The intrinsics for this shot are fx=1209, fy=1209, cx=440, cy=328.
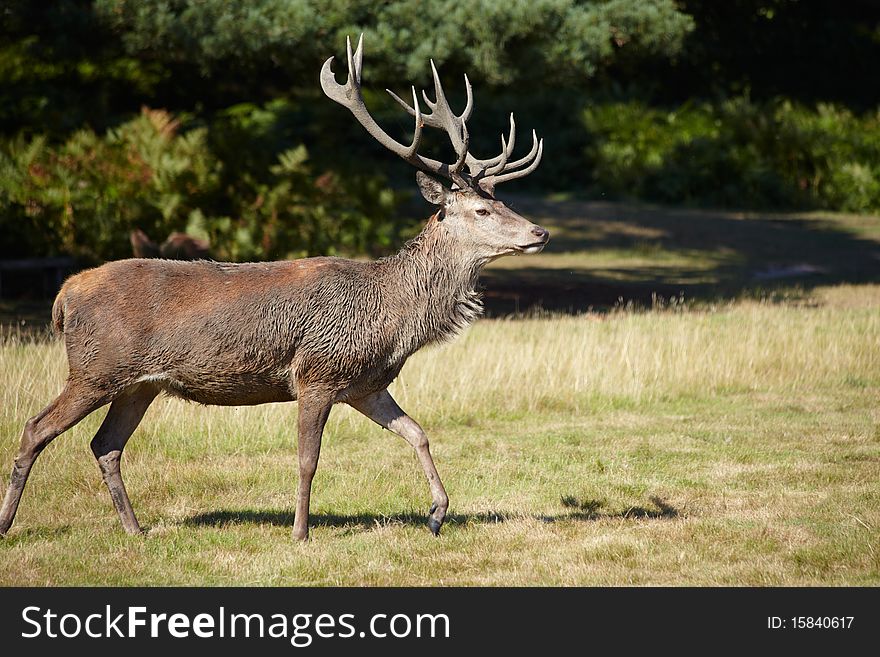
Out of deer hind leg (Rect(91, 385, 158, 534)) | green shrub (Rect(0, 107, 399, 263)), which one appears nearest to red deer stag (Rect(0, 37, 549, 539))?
deer hind leg (Rect(91, 385, 158, 534))

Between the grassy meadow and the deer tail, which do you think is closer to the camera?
the grassy meadow

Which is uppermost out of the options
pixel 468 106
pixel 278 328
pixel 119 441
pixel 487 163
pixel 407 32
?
pixel 407 32

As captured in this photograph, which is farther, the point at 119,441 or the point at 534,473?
the point at 534,473

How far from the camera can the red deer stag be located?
7.42 metres

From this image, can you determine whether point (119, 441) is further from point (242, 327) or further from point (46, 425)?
point (242, 327)

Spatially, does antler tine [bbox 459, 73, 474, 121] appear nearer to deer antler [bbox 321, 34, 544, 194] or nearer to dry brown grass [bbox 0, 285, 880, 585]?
deer antler [bbox 321, 34, 544, 194]

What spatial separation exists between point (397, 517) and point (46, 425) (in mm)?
2405

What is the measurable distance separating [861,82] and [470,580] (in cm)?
3298

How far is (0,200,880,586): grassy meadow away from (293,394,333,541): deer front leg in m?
0.19

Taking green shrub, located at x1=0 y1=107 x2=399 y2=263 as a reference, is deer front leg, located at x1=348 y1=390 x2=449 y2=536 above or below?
below

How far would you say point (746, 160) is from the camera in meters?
31.2

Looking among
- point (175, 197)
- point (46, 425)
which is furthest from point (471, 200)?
point (175, 197)

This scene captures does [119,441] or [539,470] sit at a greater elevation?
[119,441]

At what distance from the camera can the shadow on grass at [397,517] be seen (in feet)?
26.6
